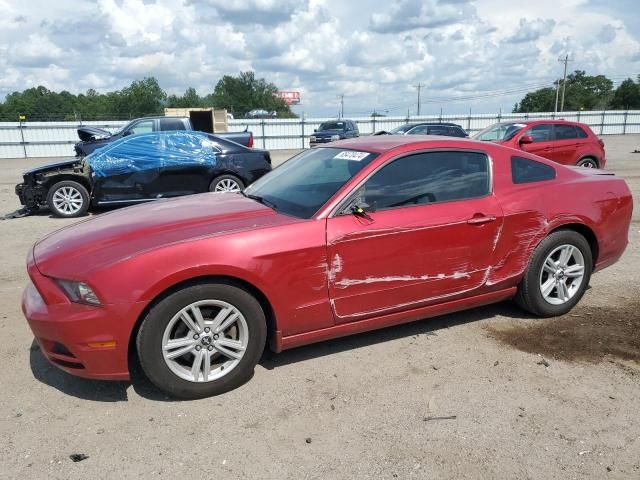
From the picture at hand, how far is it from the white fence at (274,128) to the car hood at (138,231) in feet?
78.6

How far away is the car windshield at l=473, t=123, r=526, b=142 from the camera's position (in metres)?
12.0

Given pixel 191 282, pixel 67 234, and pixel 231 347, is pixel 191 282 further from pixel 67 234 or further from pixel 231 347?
pixel 67 234

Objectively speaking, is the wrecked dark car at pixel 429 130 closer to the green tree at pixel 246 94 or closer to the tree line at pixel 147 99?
the tree line at pixel 147 99

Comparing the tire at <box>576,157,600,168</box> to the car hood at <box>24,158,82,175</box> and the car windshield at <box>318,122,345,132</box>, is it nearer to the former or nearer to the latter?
the car hood at <box>24,158,82,175</box>

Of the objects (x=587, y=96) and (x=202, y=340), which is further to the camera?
(x=587, y=96)

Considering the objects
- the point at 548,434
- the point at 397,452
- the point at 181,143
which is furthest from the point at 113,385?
the point at 181,143

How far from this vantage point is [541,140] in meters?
12.1

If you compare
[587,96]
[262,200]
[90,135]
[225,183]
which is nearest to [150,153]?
[225,183]

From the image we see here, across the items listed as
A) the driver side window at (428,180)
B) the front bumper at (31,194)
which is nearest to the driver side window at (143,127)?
the front bumper at (31,194)

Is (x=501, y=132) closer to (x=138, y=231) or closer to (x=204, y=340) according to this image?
(x=138, y=231)

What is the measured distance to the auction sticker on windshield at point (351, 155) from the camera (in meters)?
3.78

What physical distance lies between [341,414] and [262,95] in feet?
369

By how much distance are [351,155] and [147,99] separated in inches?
3522

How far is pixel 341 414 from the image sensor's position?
9.80 feet
